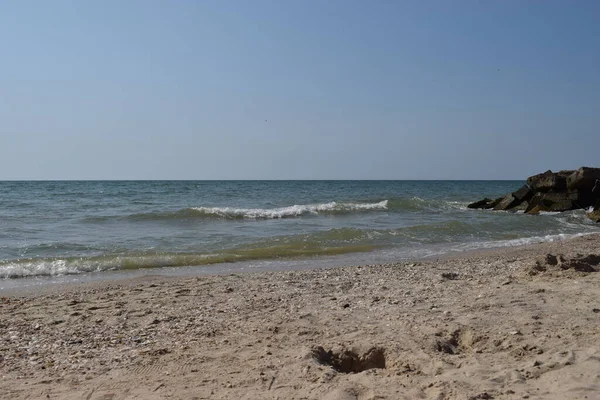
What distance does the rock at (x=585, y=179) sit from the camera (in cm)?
2331

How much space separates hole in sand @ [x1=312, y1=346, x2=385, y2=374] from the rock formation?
21.4 m

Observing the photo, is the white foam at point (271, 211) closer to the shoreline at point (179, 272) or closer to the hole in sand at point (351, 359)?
the shoreline at point (179, 272)

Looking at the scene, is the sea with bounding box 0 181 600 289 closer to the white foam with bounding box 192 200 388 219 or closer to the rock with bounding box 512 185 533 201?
the white foam with bounding box 192 200 388 219

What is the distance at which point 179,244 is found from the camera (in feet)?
42.2

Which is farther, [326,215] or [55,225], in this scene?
[326,215]

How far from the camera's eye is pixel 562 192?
24.1 metres

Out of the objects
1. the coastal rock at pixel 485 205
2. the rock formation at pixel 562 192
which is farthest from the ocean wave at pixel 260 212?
the rock formation at pixel 562 192

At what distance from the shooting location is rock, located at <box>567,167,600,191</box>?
2331cm

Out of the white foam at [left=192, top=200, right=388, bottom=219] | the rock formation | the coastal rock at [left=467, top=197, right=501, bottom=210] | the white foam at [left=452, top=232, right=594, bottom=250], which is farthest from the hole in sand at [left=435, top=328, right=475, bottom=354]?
the coastal rock at [left=467, top=197, right=501, bottom=210]

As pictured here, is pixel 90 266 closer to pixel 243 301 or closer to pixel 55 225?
pixel 243 301

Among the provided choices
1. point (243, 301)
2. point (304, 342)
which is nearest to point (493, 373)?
point (304, 342)

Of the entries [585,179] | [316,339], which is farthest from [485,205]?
[316,339]

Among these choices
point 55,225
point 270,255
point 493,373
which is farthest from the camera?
point 55,225

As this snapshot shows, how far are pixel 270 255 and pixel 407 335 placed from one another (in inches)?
262
